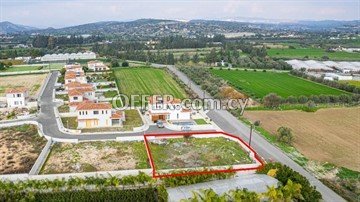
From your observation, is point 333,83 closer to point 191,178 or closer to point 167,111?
point 167,111

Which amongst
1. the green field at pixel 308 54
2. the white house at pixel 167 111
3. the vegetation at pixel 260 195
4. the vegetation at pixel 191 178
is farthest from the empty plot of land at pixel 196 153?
the green field at pixel 308 54

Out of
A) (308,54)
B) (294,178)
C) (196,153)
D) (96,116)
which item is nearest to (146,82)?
(96,116)

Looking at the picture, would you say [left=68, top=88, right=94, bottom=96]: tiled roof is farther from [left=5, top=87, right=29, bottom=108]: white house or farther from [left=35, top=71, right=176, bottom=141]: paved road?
[left=5, top=87, right=29, bottom=108]: white house

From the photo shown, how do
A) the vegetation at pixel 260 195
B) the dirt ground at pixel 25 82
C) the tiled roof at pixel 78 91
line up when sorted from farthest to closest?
the dirt ground at pixel 25 82 < the tiled roof at pixel 78 91 < the vegetation at pixel 260 195

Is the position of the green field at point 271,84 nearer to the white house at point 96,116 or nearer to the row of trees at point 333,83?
the row of trees at point 333,83

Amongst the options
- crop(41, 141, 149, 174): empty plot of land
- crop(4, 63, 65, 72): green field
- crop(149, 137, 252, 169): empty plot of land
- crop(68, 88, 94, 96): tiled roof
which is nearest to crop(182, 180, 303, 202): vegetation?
crop(149, 137, 252, 169): empty plot of land

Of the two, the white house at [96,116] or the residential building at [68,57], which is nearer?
the white house at [96,116]
